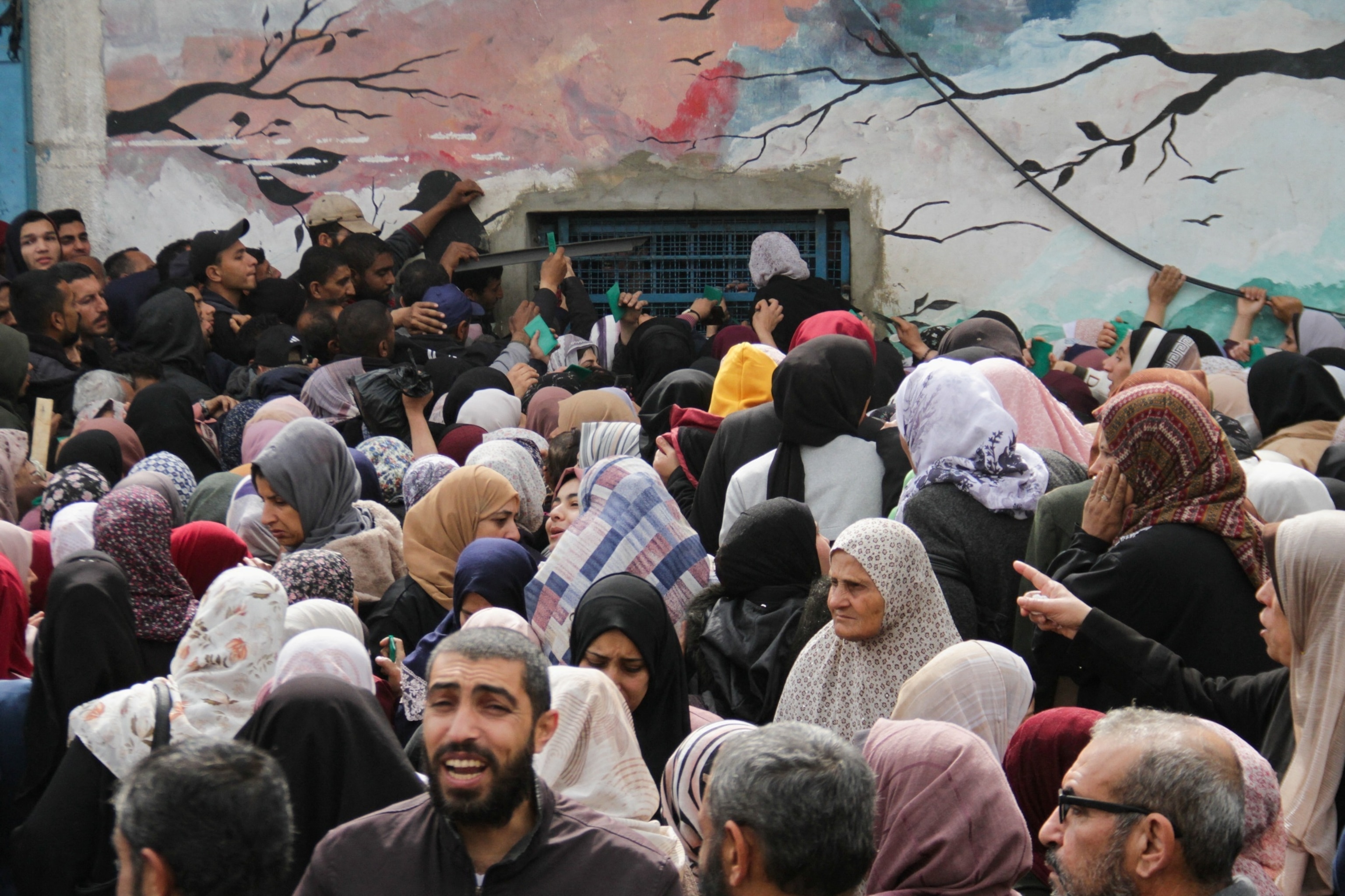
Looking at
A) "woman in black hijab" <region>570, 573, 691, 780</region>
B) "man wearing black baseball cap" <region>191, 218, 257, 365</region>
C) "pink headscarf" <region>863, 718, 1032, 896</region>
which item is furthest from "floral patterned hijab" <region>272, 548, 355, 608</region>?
"man wearing black baseball cap" <region>191, 218, 257, 365</region>

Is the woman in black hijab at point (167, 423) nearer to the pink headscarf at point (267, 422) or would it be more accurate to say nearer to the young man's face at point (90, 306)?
the pink headscarf at point (267, 422)

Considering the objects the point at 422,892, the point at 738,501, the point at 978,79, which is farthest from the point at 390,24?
the point at 422,892

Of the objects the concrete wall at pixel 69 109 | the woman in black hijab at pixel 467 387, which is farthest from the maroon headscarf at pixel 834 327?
the concrete wall at pixel 69 109

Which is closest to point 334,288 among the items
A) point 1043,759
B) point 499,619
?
point 499,619

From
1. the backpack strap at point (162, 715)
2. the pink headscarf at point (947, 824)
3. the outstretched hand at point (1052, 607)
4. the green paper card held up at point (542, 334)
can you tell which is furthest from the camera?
the green paper card held up at point (542, 334)

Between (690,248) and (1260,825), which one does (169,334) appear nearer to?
(690,248)

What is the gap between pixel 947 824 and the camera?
230 cm

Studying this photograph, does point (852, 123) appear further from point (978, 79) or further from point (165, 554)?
point (165, 554)

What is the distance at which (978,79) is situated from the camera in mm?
7918

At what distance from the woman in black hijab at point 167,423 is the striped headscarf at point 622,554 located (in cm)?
228

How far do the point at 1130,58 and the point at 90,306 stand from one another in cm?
570

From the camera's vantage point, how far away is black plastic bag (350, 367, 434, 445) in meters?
5.73

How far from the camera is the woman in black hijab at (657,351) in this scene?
264 inches

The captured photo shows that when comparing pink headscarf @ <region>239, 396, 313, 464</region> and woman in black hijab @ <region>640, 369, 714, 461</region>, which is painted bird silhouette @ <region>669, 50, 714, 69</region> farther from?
pink headscarf @ <region>239, 396, 313, 464</region>
